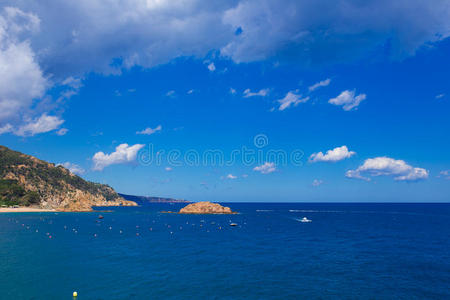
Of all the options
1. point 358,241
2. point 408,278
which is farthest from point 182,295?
point 358,241

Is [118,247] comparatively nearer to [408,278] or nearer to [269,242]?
[269,242]

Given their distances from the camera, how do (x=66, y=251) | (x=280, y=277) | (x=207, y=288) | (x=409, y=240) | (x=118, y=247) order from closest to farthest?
1. (x=207, y=288)
2. (x=280, y=277)
3. (x=66, y=251)
4. (x=118, y=247)
5. (x=409, y=240)

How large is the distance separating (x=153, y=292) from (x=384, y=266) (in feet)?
144

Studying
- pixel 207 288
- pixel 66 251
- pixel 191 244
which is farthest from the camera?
pixel 191 244

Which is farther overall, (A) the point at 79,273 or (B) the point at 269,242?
(B) the point at 269,242

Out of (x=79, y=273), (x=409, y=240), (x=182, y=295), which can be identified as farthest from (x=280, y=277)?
(x=409, y=240)

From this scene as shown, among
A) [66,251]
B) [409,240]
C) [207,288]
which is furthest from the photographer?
[409,240]

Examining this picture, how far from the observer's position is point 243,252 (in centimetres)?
6712

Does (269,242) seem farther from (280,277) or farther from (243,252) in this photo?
(280,277)

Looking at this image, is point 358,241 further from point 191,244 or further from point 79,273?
point 79,273

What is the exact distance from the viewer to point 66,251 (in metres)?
65.5

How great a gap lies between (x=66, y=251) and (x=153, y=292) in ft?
125

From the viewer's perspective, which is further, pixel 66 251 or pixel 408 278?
pixel 66 251

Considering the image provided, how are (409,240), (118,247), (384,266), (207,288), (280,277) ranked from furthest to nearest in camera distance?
(409,240) < (118,247) < (384,266) < (280,277) < (207,288)
